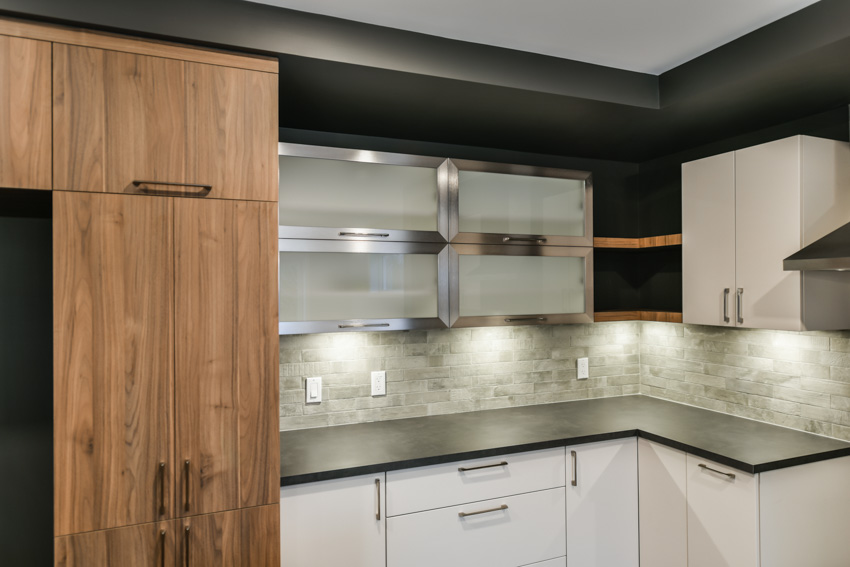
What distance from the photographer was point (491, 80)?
2.08 meters

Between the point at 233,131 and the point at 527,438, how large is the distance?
68.0 inches

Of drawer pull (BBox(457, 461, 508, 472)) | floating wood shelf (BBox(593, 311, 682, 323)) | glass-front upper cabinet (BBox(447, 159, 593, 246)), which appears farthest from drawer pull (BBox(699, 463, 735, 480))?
glass-front upper cabinet (BBox(447, 159, 593, 246))

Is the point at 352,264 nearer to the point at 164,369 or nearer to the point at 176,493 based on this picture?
the point at 164,369

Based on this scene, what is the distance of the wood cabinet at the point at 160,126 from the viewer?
5.16 feet

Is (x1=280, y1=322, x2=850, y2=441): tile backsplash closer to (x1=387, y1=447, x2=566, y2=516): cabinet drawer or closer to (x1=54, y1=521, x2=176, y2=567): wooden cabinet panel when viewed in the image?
(x1=387, y1=447, x2=566, y2=516): cabinet drawer

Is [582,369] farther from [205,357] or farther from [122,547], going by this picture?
[122,547]

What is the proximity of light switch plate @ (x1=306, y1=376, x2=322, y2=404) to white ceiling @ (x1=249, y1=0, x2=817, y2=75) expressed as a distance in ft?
5.17

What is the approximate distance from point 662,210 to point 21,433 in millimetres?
3299

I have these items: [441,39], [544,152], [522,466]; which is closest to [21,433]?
[522,466]

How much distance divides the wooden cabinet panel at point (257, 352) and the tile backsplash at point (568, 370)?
72 cm

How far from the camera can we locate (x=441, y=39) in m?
2.01

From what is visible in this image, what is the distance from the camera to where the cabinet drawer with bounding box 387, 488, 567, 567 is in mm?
2092

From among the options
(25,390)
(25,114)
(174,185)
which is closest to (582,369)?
(174,185)

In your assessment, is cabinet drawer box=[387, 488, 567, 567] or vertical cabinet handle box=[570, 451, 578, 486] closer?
cabinet drawer box=[387, 488, 567, 567]
